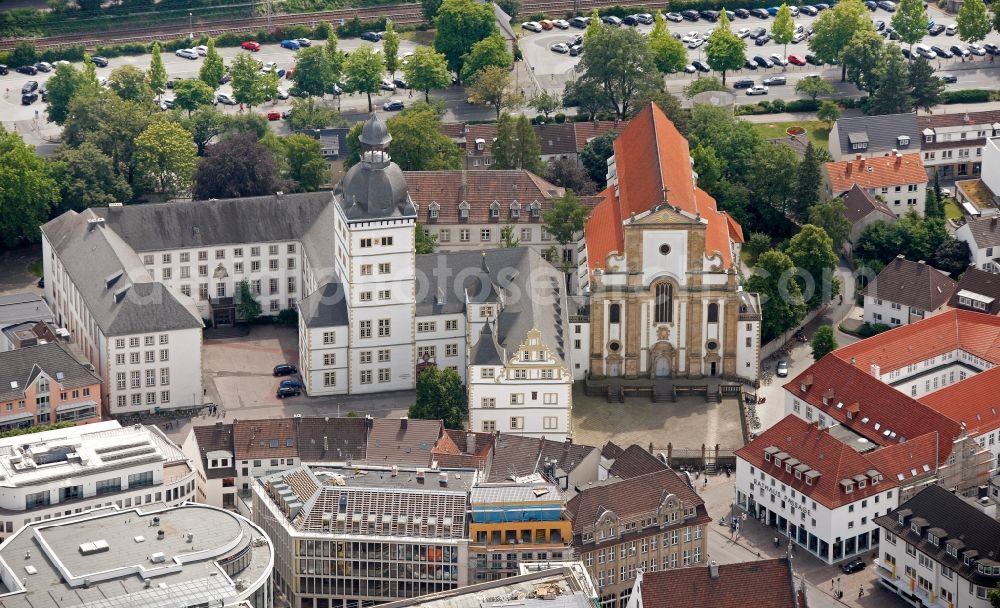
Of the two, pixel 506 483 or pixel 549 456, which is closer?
pixel 506 483

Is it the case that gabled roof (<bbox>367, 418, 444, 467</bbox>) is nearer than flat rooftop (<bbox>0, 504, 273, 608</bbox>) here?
No

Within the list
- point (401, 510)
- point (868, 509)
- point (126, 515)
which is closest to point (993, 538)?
point (868, 509)

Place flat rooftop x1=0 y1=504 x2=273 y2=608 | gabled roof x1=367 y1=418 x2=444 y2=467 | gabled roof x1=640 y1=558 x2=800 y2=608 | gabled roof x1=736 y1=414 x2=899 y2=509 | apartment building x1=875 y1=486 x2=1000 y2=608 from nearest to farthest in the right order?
flat rooftop x1=0 y1=504 x2=273 y2=608 → gabled roof x1=640 y1=558 x2=800 y2=608 → apartment building x1=875 y1=486 x2=1000 y2=608 → gabled roof x1=736 y1=414 x2=899 y2=509 → gabled roof x1=367 y1=418 x2=444 y2=467

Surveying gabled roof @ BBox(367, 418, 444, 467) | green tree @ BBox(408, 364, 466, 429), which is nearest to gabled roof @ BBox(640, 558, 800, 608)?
gabled roof @ BBox(367, 418, 444, 467)

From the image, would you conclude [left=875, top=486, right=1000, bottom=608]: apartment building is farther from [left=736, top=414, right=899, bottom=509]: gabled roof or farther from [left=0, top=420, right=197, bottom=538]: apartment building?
[left=0, top=420, right=197, bottom=538]: apartment building

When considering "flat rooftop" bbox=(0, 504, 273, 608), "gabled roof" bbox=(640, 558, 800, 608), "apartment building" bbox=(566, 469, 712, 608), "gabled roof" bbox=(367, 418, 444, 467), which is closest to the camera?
"flat rooftop" bbox=(0, 504, 273, 608)

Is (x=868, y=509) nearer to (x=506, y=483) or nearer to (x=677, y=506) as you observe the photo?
(x=677, y=506)

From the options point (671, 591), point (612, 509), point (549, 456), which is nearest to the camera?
point (671, 591)

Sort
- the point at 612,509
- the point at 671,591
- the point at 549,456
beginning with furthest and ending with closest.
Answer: the point at 549,456, the point at 612,509, the point at 671,591
